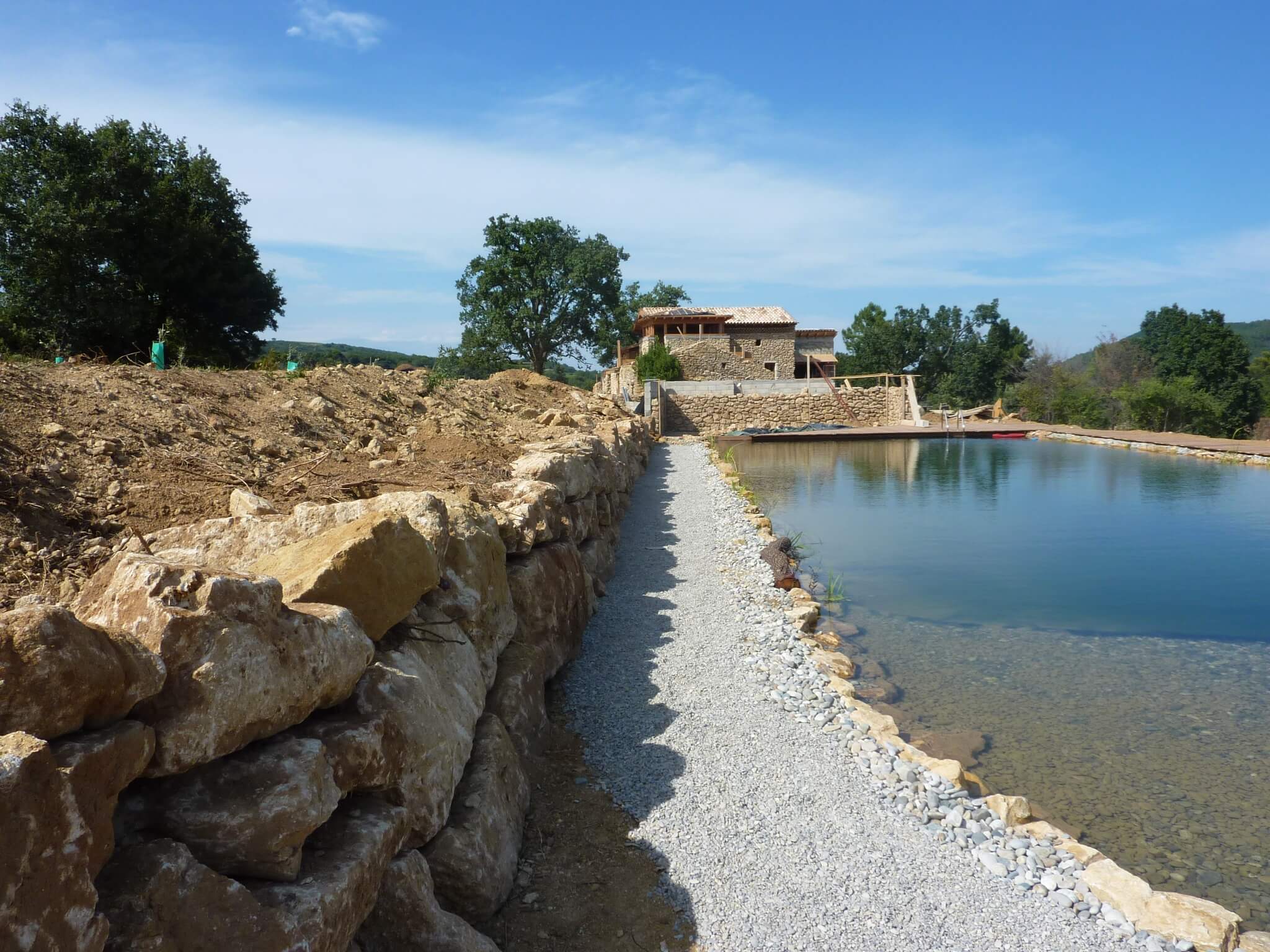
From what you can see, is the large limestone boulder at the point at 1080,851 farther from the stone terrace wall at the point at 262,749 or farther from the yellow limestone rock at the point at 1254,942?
the stone terrace wall at the point at 262,749

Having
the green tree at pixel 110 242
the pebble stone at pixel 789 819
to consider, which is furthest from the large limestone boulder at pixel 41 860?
the green tree at pixel 110 242

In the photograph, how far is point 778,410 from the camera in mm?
36031

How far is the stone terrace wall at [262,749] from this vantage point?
193cm

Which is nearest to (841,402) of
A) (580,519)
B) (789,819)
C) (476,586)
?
(580,519)

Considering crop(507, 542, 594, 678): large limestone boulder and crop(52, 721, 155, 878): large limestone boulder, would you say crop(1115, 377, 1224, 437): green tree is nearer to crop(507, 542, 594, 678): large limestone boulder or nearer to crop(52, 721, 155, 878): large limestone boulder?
crop(507, 542, 594, 678): large limestone boulder

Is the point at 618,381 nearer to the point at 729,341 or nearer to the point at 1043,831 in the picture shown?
the point at 729,341

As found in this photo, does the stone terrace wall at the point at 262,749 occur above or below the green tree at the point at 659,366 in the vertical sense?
below

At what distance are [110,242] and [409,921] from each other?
21816 millimetres

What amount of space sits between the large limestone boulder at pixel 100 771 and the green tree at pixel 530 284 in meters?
41.5

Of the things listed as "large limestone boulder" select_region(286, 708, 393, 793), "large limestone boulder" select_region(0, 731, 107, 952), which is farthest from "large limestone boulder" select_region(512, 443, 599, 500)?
"large limestone boulder" select_region(0, 731, 107, 952)

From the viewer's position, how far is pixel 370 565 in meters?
3.35

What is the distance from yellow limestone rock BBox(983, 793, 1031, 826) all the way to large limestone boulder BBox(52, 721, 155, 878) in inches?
177

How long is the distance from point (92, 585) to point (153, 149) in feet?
76.5

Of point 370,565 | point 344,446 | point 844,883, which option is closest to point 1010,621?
point 844,883
